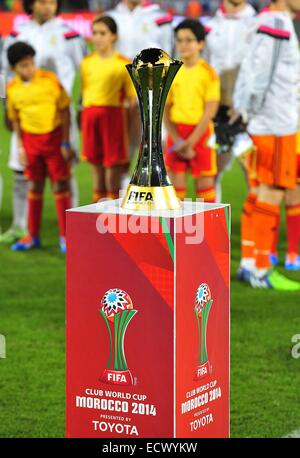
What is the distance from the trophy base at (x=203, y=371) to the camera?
3576 millimetres

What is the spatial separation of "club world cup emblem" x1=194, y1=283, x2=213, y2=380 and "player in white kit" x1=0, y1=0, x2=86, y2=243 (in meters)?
4.98

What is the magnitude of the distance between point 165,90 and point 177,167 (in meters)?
4.16

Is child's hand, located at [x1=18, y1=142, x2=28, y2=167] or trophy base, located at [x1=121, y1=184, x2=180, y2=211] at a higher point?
trophy base, located at [x1=121, y1=184, x2=180, y2=211]

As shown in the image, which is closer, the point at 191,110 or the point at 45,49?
the point at 191,110

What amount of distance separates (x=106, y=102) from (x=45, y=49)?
84cm

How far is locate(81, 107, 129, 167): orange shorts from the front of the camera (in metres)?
8.12

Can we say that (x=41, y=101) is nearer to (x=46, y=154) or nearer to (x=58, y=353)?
(x=46, y=154)

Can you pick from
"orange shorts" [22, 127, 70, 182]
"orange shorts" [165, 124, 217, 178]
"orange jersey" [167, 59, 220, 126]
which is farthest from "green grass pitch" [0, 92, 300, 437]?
"orange jersey" [167, 59, 220, 126]

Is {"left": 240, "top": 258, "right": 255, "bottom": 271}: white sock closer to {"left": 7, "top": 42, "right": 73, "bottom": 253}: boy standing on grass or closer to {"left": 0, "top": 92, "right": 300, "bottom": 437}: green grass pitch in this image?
{"left": 0, "top": 92, "right": 300, "bottom": 437}: green grass pitch

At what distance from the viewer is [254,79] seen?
22.5ft

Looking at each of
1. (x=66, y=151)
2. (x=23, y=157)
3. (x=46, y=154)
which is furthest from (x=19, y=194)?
(x=66, y=151)

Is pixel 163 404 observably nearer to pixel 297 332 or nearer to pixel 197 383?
pixel 197 383

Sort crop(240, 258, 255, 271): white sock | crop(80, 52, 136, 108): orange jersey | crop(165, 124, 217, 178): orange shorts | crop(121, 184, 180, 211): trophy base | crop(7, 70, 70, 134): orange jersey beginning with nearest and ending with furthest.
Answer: crop(121, 184, 180, 211): trophy base, crop(240, 258, 255, 271): white sock, crop(165, 124, 217, 178): orange shorts, crop(80, 52, 136, 108): orange jersey, crop(7, 70, 70, 134): orange jersey

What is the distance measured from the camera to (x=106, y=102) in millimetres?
8094
